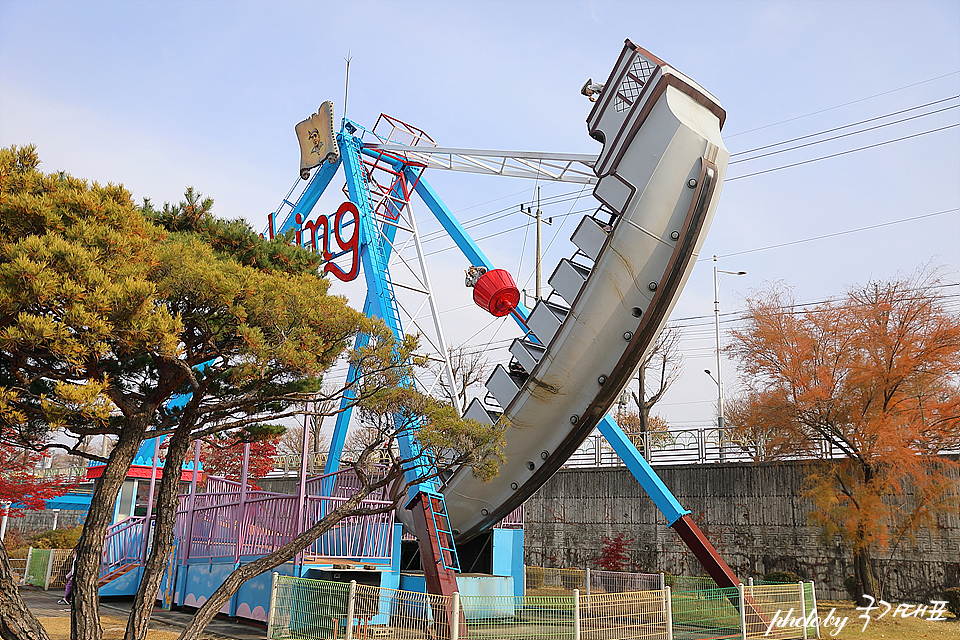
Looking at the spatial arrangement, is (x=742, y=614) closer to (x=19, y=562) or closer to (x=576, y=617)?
(x=576, y=617)

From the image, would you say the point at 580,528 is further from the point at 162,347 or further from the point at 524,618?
the point at 162,347

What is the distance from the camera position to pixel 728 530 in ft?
66.8

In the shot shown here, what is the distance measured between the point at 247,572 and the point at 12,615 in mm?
2714

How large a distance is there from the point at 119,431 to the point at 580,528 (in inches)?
651

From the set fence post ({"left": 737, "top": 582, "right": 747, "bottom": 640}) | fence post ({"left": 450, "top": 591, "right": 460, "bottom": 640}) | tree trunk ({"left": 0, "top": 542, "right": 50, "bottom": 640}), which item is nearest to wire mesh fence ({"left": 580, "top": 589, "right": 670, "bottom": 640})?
fence post ({"left": 737, "top": 582, "right": 747, "bottom": 640})

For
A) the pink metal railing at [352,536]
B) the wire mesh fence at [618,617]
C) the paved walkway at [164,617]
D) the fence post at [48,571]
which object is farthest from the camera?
the fence post at [48,571]

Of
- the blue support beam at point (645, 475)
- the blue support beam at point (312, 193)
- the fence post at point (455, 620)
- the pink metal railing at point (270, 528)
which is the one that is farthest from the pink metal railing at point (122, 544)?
the blue support beam at point (645, 475)

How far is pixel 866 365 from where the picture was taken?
17094 millimetres

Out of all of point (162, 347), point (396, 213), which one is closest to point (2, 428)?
point (162, 347)

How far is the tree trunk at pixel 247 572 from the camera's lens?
930 centimetres

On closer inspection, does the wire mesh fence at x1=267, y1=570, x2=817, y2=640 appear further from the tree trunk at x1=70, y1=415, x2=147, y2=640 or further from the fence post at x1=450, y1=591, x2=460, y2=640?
the tree trunk at x1=70, y1=415, x2=147, y2=640

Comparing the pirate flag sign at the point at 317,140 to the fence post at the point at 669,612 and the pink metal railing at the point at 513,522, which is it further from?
the fence post at the point at 669,612

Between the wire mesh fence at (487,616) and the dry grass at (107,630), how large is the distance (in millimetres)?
Answer: 2904

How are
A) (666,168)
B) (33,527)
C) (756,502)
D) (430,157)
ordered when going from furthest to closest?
(33,527) → (756,502) → (430,157) → (666,168)
